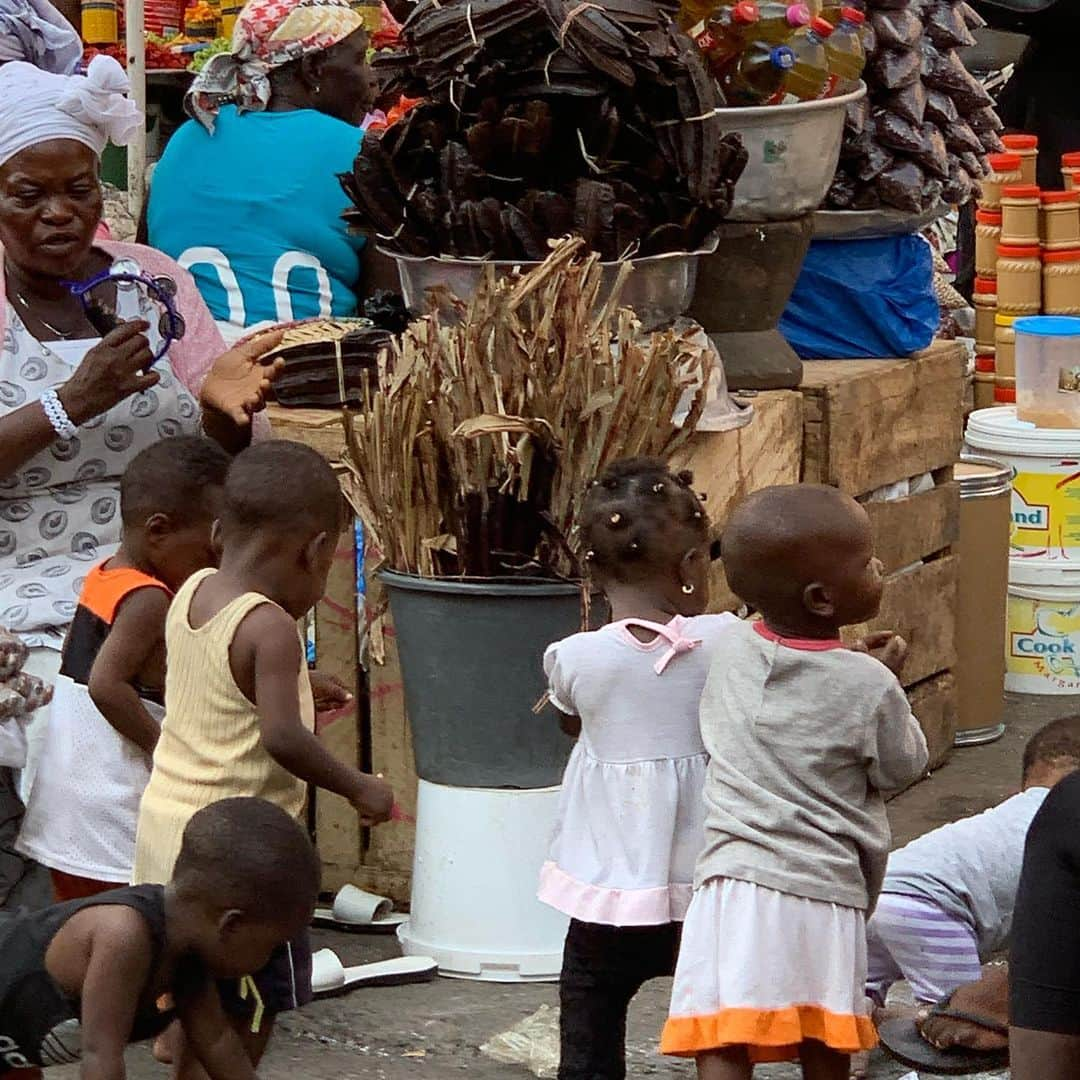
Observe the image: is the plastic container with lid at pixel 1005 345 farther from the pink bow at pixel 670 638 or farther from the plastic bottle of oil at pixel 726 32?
the pink bow at pixel 670 638

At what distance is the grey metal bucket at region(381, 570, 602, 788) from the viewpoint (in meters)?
4.11

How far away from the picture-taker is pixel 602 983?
3494mm

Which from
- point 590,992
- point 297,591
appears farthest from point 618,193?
point 590,992

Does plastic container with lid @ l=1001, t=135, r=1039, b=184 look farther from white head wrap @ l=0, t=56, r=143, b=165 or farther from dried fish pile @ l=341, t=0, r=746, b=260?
white head wrap @ l=0, t=56, r=143, b=165

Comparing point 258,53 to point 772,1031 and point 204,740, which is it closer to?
point 204,740

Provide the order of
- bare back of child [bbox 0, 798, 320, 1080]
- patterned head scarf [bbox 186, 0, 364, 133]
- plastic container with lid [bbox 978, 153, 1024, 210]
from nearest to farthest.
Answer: bare back of child [bbox 0, 798, 320, 1080] < patterned head scarf [bbox 186, 0, 364, 133] < plastic container with lid [bbox 978, 153, 1024, 210]

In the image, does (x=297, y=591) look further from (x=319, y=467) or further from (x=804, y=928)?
(x=804, y=928)

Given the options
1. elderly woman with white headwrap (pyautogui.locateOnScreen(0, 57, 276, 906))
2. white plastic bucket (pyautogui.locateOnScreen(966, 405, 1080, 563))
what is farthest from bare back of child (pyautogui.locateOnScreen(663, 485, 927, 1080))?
white plastic bucket (pyautogui.locateOnScreen(966, 405, 1080, 563))

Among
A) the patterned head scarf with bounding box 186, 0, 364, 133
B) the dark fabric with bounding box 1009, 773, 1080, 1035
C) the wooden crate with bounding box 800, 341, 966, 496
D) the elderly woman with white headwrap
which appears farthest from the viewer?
the patterned head scarf with bounding box 186, 0, 364, 133

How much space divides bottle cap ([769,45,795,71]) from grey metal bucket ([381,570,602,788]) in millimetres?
1550

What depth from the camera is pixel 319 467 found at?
3398 mm

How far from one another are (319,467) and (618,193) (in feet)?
4.05

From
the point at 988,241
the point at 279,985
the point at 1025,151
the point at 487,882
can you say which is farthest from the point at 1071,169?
the point at 279,985

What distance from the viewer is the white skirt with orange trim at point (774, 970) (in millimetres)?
3221
